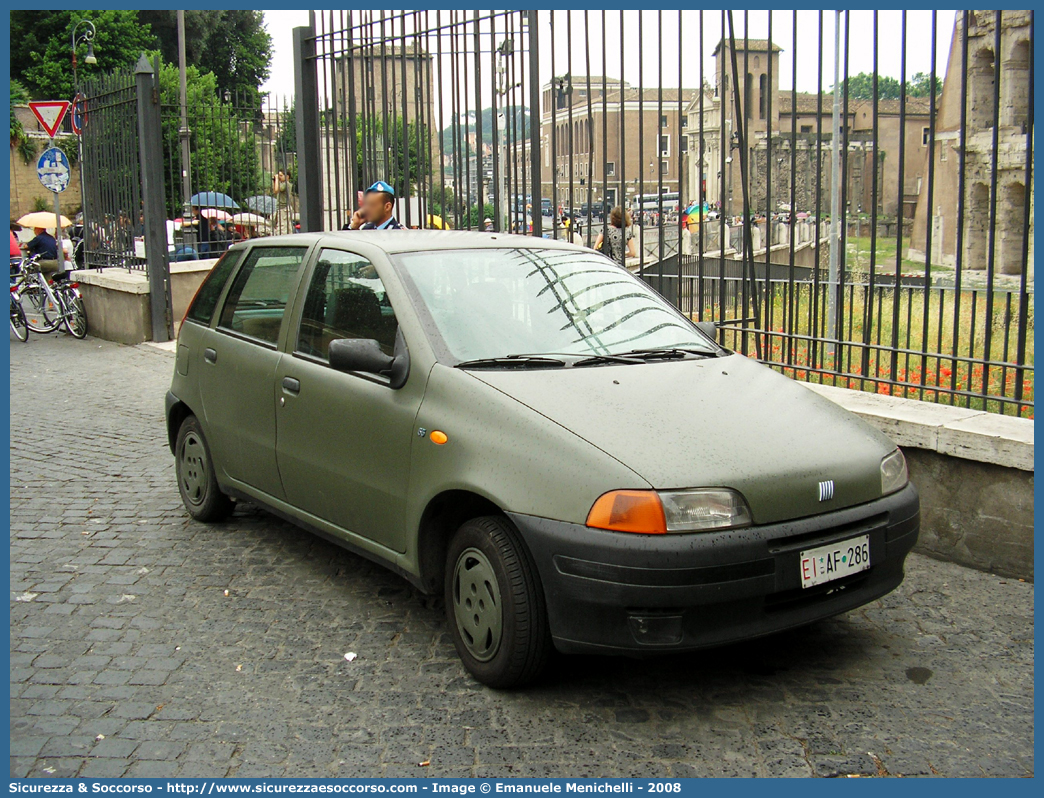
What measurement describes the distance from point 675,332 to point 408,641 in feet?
6.04

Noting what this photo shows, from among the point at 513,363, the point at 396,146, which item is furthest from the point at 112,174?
the point at 513,363

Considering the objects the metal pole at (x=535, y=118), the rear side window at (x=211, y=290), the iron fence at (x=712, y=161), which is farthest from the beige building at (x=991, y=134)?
the rear side window at (x=211, y=290)

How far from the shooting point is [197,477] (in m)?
5.89

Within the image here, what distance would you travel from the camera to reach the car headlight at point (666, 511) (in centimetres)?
337

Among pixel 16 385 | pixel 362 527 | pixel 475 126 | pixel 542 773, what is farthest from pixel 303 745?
pixel 16 385

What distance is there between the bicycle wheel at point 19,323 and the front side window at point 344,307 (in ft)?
40.3

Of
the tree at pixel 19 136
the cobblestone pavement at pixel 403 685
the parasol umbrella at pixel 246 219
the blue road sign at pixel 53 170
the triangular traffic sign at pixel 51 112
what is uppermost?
the tree at pixel 19 136

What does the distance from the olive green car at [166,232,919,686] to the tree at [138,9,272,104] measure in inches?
2273

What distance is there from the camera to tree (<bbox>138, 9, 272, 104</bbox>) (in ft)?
195

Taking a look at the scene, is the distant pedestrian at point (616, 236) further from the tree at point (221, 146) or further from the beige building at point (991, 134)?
the tree at point (221, 146)

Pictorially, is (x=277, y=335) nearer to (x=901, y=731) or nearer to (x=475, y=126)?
(x=901, y=731)

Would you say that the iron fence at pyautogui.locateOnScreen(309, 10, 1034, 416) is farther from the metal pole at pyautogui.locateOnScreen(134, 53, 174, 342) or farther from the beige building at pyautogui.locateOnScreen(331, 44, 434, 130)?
the metal pole at pyautogui.locateOnScreen(134, 53, 174, 342)

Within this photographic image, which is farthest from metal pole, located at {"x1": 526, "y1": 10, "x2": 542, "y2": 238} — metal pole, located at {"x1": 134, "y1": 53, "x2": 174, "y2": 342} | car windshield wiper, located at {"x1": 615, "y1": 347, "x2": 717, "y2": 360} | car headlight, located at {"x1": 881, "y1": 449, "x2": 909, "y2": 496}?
metal pole, located at {"x1": 134, "y1": 53, "x2": 174, "y2": 342}

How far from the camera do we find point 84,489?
6.78 meters
